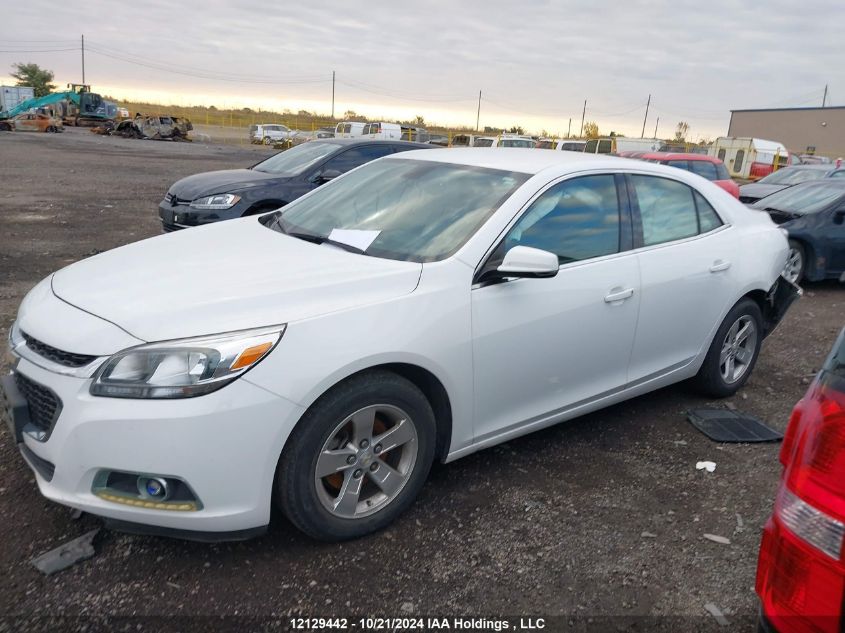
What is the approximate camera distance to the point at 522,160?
3857mm

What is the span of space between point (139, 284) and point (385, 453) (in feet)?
4.32

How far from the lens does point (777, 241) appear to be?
15.8ft

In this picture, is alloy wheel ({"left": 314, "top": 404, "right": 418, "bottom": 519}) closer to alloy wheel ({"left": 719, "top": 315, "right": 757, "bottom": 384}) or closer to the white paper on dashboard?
the white paper on dashboard

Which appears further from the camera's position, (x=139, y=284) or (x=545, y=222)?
(x=545, y=222)

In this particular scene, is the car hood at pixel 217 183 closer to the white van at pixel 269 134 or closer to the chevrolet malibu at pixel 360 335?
the chevrolet malibu at pixel 360 335

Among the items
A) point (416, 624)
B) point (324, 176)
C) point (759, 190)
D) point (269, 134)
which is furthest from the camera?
point (269, 134)

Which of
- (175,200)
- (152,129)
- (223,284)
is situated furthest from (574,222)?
(152,129)

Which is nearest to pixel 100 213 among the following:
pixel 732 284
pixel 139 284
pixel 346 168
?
pixel 346 168

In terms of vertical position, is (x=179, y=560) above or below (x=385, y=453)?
below

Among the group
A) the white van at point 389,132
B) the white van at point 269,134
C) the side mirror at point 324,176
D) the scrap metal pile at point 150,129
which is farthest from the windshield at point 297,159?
the white van at point 269,134

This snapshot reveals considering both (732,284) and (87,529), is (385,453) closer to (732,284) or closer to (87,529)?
(87,529)

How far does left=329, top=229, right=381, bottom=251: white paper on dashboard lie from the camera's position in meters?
3.41

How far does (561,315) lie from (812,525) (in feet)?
6.08

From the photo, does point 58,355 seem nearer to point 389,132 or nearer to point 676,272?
point 676,272
